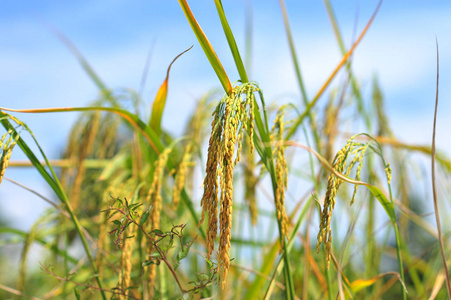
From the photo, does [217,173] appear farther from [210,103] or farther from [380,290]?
[380,290]

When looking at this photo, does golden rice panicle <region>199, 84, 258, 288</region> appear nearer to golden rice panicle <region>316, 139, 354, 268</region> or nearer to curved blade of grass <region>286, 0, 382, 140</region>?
golden rice panicle <region>316, 139, 354, 268</region>

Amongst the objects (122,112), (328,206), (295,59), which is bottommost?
(328,206)

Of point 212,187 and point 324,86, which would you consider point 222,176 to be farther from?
point 324,86

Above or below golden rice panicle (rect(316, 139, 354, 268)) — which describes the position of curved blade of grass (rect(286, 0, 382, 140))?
above

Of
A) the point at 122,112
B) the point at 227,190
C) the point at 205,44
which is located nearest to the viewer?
the point at 227,190

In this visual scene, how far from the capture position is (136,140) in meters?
1.53

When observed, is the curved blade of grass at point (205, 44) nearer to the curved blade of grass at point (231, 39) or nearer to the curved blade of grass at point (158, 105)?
the curved blade of grass at point (231, 39)

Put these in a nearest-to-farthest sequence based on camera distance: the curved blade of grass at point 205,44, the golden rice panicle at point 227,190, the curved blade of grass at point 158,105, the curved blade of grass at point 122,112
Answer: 1. the golden rice panicle at point 227,190
2. the curved blade of grass at point 205,44
3. the curved blade of grass at point 122,112
4. the curved blade of grass at point 158,105

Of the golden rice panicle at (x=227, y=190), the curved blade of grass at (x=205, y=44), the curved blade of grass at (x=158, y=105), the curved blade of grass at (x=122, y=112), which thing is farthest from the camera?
the curved blade of grass at (x=158, y=105)

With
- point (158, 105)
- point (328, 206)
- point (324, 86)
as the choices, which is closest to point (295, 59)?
point (324, 86)

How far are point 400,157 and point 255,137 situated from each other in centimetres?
134

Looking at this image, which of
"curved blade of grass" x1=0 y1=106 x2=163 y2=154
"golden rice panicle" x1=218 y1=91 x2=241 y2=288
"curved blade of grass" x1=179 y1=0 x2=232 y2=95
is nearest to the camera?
"golden rice panicle" x1=218 y1=91 x2=241 y2=288

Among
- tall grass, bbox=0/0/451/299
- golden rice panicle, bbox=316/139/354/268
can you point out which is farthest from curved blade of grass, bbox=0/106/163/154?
golden rice panicle, bbox=316/139/354/268

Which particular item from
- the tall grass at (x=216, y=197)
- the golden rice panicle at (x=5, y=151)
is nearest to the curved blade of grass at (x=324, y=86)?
the tall grass at (x=216, y=197)
